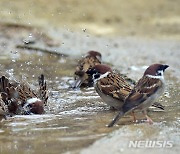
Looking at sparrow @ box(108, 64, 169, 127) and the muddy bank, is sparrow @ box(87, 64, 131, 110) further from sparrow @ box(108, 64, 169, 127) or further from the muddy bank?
the muddy bank

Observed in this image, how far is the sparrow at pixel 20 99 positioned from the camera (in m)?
7.34

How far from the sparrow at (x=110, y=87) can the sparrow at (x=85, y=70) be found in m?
2.00

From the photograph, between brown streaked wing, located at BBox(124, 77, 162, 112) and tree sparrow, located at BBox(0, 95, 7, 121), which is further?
tree sparrow, located at BBox(0, 95, 7, 121)

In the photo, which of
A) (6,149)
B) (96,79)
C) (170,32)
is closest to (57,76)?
(96,79)

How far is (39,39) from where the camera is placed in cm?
1327

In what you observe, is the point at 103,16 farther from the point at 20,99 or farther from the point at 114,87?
the point at 114,87

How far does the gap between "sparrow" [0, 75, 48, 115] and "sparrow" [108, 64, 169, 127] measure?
1305 mm

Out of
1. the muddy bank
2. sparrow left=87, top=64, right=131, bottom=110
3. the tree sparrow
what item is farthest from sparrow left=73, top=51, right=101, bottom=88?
the muddy bank

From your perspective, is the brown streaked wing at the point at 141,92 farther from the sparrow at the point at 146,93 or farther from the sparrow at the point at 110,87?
the sparrow at the point at 110,87

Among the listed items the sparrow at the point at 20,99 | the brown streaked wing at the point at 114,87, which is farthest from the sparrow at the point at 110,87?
the sparrow at the point at 20,99

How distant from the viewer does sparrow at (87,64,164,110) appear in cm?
712

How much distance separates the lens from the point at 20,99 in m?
7.61

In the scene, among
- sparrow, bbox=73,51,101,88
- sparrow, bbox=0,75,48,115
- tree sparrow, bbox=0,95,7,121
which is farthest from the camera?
sparrow, bbox=73,51,101,88

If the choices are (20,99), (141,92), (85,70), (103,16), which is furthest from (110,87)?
(103,16)
